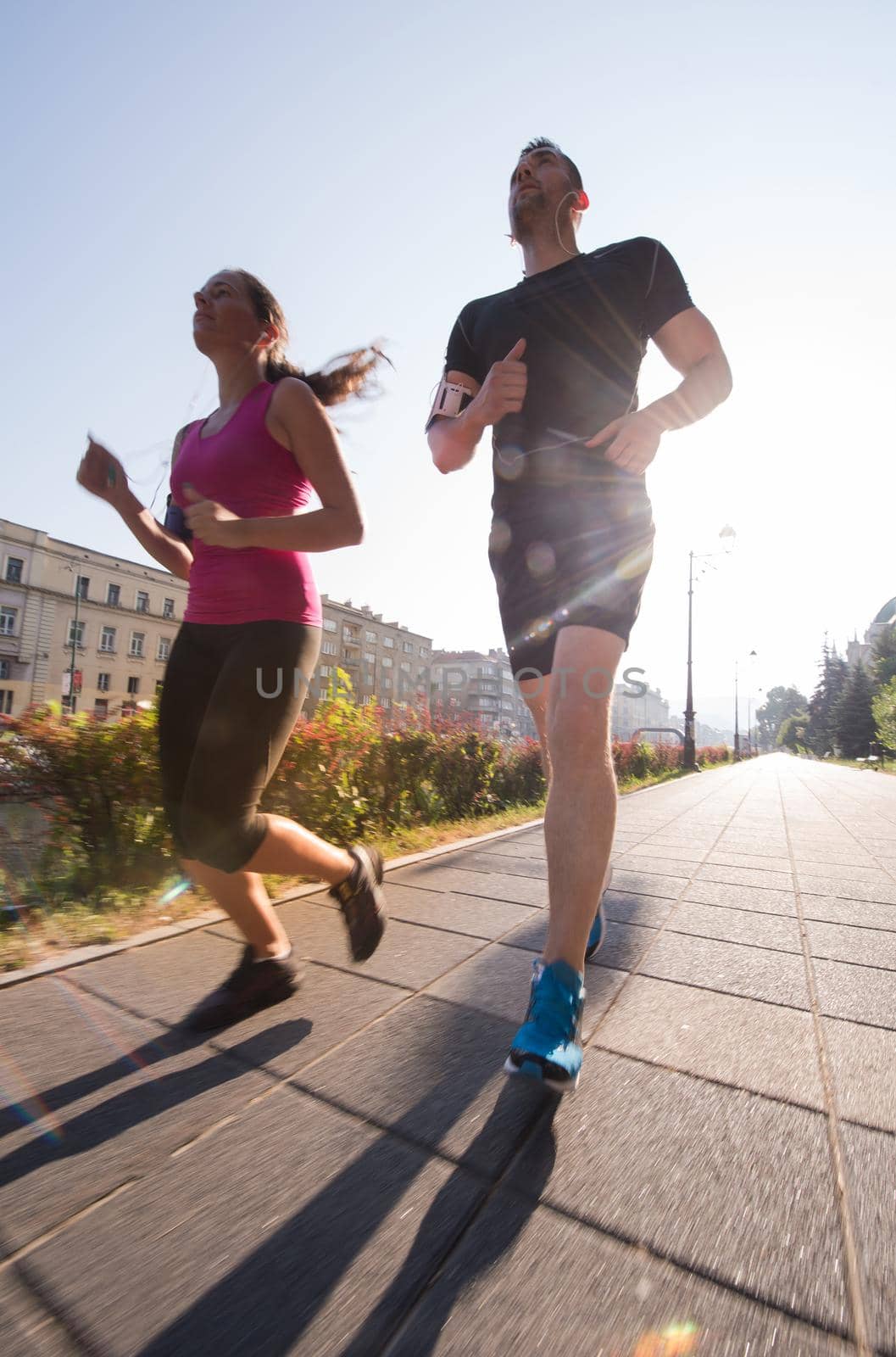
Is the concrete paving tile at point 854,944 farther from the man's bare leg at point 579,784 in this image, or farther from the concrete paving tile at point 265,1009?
the concrete paving tile at point 265,1009

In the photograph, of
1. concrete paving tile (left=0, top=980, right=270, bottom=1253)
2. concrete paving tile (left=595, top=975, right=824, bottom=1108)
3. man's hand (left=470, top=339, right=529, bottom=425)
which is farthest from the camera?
man's hand (left=470, top=339, right=529, bottom=425)

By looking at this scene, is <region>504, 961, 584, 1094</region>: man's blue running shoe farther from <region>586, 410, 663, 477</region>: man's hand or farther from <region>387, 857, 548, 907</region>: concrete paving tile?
<region>387, 857, 548, 907</region>: concrete paving tile

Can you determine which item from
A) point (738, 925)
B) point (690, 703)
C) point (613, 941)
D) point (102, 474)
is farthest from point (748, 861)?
point (690, 703)

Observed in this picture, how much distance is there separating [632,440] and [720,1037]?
59.6 inches

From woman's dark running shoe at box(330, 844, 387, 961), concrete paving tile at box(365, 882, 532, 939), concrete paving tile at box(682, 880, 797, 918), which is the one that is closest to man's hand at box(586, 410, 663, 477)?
woman's dark running shoe at box(330, 844, 387, 961)

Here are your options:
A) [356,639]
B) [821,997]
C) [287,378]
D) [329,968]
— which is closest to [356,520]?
[287,378]

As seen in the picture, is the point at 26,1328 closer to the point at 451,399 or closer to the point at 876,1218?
the point at 876,1218

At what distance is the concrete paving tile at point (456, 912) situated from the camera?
8.43 ft

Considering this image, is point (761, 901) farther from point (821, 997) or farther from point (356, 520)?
point (356, 520)

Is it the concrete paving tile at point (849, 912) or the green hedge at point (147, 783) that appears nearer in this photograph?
the concrete paving tile at point (849, 912)

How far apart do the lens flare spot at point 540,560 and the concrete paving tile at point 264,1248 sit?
131cm

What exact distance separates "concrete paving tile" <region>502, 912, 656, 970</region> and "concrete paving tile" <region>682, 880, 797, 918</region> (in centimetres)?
69

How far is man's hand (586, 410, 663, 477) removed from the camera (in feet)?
5.36

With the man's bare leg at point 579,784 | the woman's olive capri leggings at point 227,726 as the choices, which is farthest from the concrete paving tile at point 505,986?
the woman's olive capri leggings at point 227,726
